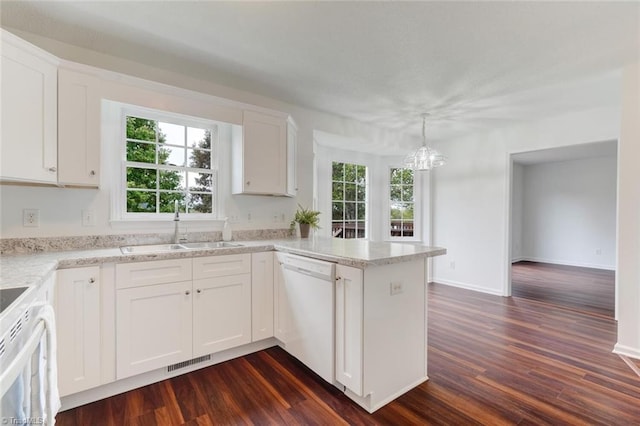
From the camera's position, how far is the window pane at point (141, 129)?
2.56 metres

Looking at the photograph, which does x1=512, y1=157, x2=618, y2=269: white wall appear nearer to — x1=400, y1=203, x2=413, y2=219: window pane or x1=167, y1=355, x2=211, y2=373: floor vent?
x1=400, y1=203, x2=413, y2=219: window pane

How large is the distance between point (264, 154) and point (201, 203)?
801 millimetres

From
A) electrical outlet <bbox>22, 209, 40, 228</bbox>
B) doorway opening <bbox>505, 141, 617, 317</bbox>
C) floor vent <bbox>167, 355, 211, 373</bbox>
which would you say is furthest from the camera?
doorway opening <bbox>505, 141, 617, 317</bbox>

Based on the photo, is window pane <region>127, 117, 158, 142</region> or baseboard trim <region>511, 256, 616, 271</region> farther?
baseboard trim <region>511, 256, 616, 271</region>

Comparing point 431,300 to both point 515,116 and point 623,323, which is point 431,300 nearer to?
point 623,323

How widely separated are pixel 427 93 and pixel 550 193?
5.96 m

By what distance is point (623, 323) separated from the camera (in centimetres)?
253

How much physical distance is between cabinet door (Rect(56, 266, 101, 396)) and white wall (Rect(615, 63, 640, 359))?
13.3 ft

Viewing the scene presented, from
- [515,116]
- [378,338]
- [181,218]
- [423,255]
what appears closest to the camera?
[378,338]

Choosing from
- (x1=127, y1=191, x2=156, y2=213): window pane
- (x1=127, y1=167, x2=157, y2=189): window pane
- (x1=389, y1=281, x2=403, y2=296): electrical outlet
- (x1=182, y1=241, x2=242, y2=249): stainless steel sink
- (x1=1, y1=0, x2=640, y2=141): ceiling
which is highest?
(x1=1, y1=0, x2=640, y2=141): ceiling

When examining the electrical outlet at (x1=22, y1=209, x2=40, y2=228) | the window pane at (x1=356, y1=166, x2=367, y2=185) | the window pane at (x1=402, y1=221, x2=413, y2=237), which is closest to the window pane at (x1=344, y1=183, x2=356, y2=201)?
the window pane at (x1=356, y1=166, x2=367, y2=185)

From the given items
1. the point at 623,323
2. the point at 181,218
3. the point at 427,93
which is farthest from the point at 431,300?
the point at 181,218

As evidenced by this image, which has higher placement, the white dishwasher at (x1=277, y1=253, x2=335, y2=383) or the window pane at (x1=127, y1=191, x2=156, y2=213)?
the window pane at (x1=127, y1=191, x2=156, y2=213)

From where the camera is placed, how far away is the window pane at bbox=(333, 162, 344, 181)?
4691 millimetres
